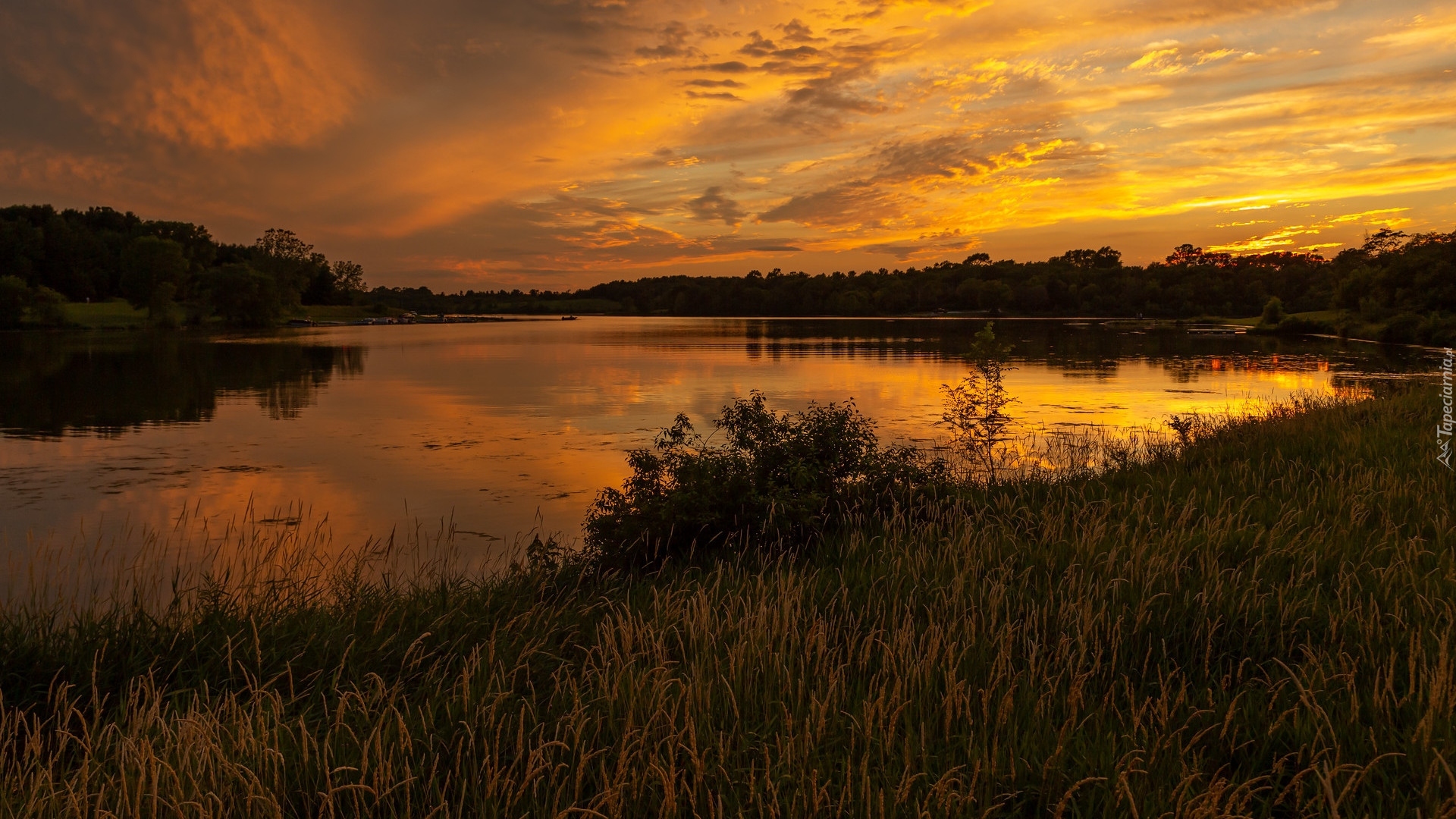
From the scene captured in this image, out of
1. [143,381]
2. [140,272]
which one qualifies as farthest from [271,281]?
[143,381]

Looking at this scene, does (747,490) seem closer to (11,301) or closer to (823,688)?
(823,688)

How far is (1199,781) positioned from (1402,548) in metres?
5.68

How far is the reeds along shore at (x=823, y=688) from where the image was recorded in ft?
14.7

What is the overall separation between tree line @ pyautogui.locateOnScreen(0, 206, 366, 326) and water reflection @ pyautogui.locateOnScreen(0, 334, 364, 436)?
155 feet

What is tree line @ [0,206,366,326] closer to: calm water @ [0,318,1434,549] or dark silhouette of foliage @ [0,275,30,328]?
dark silhouette of foliage @ [0,275,30,328]

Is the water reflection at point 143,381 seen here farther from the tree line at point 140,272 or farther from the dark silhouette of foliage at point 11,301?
the tree line at point 140,272

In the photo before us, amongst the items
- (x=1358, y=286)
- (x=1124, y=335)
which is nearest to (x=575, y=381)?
(x=1124, y=335)

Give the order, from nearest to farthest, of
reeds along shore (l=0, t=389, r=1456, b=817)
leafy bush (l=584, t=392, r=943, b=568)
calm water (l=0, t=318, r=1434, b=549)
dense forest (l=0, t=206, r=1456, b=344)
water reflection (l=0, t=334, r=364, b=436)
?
reeds along shore (l=0, t=389, r=1456, b=817) < leafy bush (l=584, t=392, r=943, b=568) < calm water (l=0, t=318, r=1434, b=549) < water reflection (l=0, t=334, r=364, b=436) < dense forest (l=0, t=206, r=1456, b=344)

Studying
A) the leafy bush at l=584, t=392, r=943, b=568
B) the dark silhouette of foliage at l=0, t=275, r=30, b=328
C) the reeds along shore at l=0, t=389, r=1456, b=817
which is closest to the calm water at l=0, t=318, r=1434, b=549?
the leafy bush at l=584, t=392, r=943, b=568

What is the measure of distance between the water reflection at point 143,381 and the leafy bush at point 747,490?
21205 mm

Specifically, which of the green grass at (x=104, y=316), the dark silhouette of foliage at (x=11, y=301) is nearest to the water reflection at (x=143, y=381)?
the dark silhouette of foliage at (x=11, y=301)

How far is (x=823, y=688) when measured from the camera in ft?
18.6

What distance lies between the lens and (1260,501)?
440 inches

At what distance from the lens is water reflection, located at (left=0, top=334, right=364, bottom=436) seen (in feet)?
92.7
